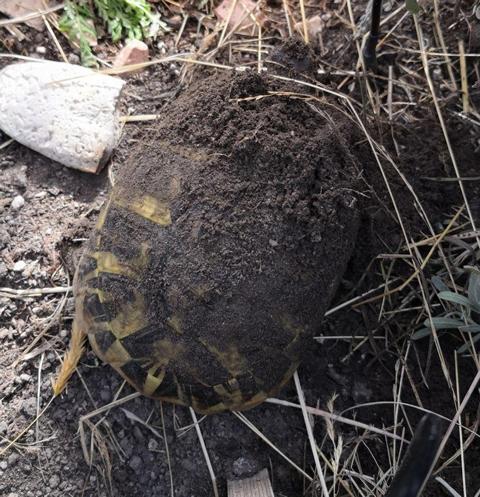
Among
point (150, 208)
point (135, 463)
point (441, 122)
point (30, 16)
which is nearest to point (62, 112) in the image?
point (30, 16)

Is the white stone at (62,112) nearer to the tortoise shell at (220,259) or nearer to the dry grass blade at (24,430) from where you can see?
the tortoise shell at (220,259)

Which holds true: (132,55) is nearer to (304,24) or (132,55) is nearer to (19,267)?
(304,24)

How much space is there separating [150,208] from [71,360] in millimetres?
571

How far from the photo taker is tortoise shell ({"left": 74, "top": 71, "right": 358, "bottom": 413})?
1.46 m

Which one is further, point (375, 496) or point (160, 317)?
point (375, 496)

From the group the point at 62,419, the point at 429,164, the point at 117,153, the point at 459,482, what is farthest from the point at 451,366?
the point at 117,153

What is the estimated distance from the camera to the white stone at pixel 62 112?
201 cm

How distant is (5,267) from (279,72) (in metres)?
1.05

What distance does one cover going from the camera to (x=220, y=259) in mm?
1452

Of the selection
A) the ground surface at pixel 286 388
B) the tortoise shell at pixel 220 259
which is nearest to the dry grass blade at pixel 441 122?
the ground surface at pixel 286 388

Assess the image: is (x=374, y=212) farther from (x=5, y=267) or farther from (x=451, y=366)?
(x=5, y=267)

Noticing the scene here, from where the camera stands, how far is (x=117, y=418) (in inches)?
68.7

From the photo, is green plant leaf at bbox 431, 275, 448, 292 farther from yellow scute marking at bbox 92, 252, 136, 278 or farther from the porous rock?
the porous rock

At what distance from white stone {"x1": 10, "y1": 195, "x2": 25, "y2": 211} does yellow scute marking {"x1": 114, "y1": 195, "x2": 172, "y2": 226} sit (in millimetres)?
626
